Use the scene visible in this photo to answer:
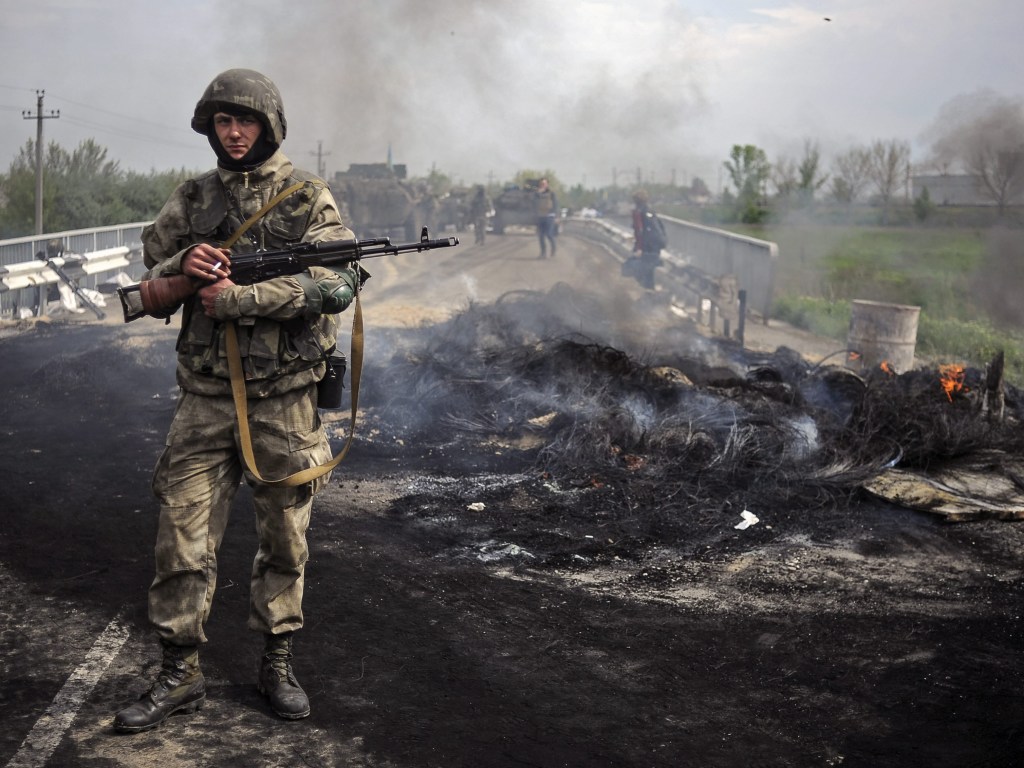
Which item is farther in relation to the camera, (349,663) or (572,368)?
(572,368)

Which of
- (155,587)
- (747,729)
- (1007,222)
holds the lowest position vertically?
(747,729)

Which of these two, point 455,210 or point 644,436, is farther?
point 455,210

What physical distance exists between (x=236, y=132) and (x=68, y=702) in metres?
1.86

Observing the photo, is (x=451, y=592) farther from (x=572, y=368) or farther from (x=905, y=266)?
(x=905, y=266)

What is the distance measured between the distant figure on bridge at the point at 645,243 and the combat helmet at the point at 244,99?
46.0ft

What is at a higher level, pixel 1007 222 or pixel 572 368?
pixel 1007 222

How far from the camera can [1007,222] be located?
18.2 m

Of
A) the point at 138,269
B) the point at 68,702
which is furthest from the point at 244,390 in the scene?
the point at 138,269

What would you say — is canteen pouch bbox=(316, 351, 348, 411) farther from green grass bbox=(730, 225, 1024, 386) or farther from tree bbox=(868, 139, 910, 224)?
tree bbox=(868, 139, 910, 224)

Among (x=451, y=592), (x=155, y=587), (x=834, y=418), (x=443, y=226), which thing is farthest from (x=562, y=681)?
(x=443, y=226)

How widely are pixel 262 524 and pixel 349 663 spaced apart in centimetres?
62

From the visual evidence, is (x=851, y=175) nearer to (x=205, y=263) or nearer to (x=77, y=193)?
(x=77, y=193)

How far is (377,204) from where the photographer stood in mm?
25203

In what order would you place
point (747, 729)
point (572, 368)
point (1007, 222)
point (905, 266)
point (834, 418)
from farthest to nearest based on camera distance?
point (905, 266) < point (1007, 222) < point (572, 368) < point (834, 418) < point (747, 729)
